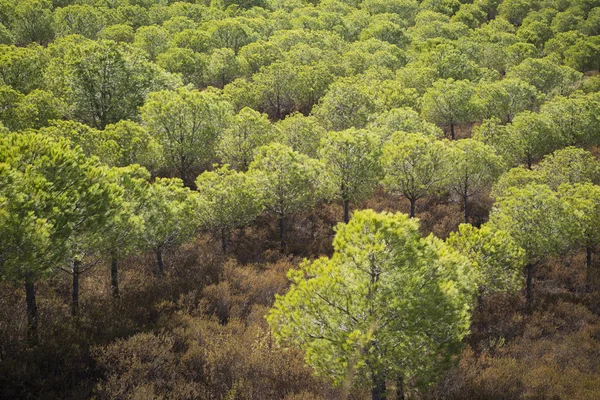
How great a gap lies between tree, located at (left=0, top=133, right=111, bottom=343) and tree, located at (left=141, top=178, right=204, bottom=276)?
4.51 meters

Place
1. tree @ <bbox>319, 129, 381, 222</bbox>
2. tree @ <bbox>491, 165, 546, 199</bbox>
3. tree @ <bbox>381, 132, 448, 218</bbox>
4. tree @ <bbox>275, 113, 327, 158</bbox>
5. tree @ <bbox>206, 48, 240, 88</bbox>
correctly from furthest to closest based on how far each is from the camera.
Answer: tree @ <bbox>206, 48, 240, 88</bbox>
tree @ <bbox>275, 113, 327, 158</bbox>
tree @ <bbox>491, 165, 546, 199</bbox>
tree @ <bbox>381, 132, 448, 218</bbox>
tree @ <bbox>319, 129, 381, 222</bbox>

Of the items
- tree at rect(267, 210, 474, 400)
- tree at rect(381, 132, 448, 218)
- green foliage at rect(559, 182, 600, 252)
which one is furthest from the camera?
tree at rect(381, 132, 448, 218)

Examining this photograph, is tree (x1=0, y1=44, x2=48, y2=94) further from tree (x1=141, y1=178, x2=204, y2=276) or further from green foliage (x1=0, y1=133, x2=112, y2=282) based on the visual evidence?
green foliage (x1=0, y1=133, x2=112, y2=282)

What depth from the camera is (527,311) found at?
23516mm

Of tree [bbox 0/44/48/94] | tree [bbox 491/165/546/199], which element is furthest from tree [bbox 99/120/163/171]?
tree [bbox 491/165/546/199]

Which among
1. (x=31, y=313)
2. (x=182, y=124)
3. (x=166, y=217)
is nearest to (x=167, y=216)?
(x=166, y=217)

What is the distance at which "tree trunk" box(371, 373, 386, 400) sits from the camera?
11.2m

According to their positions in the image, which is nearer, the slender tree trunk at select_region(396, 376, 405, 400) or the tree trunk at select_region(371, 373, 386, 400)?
the tree trunk at select_region(371, 373, 386, 400)

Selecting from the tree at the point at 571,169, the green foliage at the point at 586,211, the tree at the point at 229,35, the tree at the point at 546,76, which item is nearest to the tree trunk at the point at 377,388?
the green foliage at the point at 586,211

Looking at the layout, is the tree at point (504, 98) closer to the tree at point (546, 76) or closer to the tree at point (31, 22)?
the tree at point (546, 76)

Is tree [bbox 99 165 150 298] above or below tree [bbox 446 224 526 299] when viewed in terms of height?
above

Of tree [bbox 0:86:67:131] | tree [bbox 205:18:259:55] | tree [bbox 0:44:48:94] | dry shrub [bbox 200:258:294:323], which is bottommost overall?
dry shrub [bbox 200:258:294:323]

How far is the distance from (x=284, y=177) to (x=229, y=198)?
4.15m

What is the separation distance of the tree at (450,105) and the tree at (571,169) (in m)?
11.9
